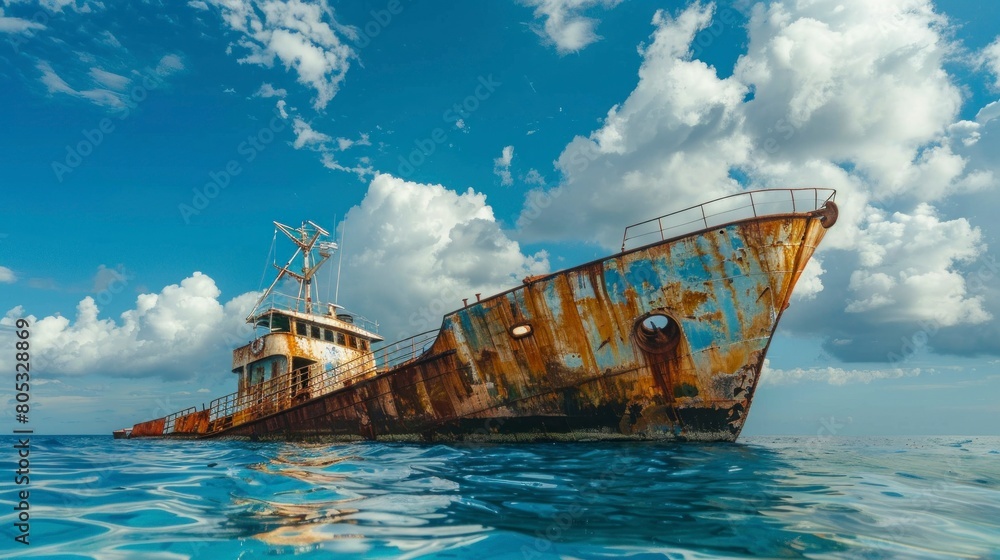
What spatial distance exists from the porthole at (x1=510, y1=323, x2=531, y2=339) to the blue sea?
3.26m

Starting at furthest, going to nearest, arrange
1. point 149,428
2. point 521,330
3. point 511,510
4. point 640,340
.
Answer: point 149,428
point 521,330
point 640,340
point 511,510

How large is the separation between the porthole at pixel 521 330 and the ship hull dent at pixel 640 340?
0.07 ft

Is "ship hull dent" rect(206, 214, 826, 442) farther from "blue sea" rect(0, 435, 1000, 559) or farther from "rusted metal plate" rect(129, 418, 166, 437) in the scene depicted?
"rusted metal plate" rect(129, 418, 166, 437)

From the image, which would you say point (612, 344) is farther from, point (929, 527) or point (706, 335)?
point (929, 527)

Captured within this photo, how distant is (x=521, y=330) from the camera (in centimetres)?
1055

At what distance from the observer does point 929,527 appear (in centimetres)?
409

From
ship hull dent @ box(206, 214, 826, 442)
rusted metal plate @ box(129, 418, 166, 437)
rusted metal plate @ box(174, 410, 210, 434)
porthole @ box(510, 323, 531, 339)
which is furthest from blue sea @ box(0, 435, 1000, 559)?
rusted metal plate @ box(129, 418, 166, 437)

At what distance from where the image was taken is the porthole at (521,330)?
10.5 meters

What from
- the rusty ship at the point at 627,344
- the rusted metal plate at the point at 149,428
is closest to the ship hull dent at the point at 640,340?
the rusty ship at the point at 627,344

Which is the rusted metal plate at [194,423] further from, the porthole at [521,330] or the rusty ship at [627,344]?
the porthole at [521,330]

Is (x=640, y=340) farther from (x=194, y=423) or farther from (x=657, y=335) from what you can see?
(x=194, y=423)

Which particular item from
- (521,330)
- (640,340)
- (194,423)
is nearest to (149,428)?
(194,423)

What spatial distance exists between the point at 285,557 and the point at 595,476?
13.5ft

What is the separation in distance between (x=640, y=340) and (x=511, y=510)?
20.2 feet
